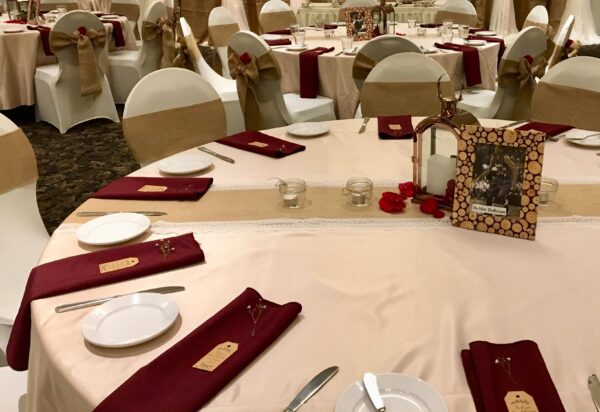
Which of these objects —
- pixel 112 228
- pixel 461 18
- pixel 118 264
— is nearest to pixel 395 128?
pixel 112 228

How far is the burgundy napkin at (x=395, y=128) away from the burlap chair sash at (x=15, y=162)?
116 centimetres

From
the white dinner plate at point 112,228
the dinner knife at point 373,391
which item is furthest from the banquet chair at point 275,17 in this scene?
the dinner knife at point 373,391

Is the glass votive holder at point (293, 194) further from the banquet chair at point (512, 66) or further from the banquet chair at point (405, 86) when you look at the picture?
the banquet chair at point (512, 66)

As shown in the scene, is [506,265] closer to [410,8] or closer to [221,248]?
[221,248]

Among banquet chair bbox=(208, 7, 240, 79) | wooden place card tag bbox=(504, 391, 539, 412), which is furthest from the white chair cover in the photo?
wooden place card tag bbox=(504, 391, 539, 412)

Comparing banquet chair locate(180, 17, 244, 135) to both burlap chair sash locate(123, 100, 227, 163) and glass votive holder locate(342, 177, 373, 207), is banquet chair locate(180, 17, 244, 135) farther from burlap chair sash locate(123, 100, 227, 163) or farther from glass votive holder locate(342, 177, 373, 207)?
glass votive holder locate(342, 177, 373, 207)

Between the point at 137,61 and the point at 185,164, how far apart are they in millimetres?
4061

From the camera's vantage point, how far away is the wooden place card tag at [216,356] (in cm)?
99

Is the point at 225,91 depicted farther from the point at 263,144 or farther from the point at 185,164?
the point at 185,164

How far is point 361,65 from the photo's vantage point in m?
3.44

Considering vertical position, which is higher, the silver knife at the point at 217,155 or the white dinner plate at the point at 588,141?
the white dinner plate at the point at 588,141

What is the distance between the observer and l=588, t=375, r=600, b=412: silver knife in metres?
0.90

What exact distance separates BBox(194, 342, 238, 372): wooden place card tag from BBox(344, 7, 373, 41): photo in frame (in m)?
3.45

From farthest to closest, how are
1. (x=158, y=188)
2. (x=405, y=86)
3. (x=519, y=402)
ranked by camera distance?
(x=405, y=86) → (x=158, y=188) → (x=519, y=402)
